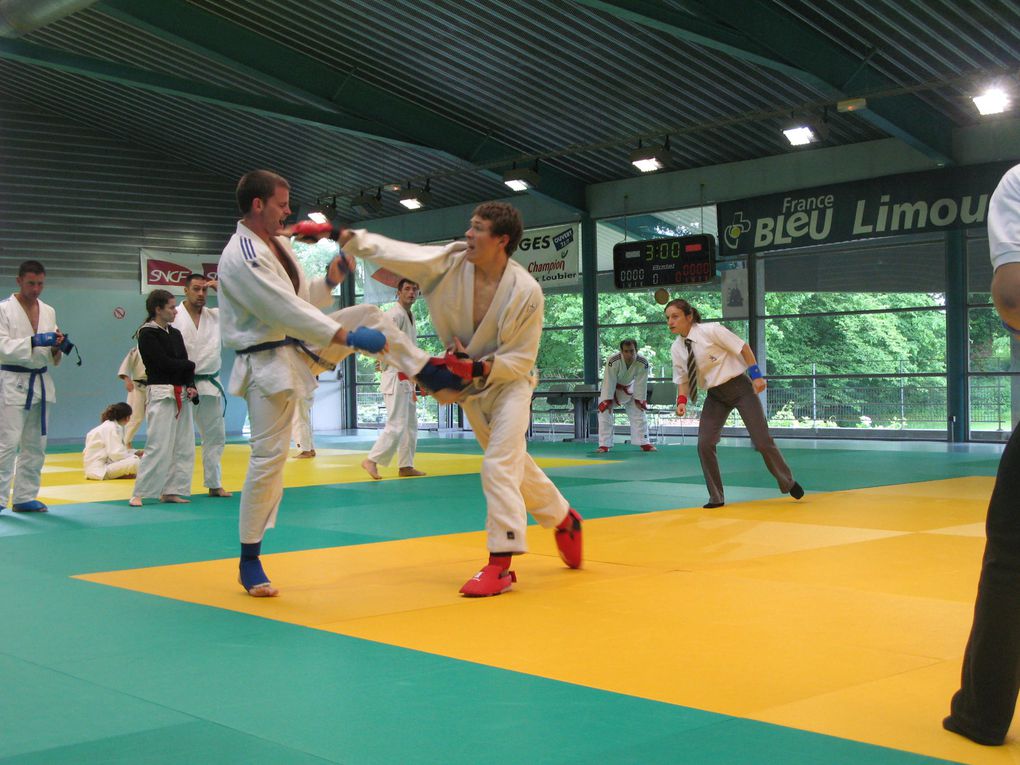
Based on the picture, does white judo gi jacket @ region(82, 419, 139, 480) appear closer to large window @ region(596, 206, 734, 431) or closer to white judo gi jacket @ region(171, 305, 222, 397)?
white judo gi jacket @ region(171, 305, 222, 397)

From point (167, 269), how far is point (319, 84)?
776cm

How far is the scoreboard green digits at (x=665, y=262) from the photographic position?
17891 millimetres

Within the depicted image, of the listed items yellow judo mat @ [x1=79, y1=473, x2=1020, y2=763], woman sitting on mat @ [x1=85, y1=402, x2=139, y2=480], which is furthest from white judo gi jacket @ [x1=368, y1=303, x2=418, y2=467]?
yellow judo mat @ [x1=79, y1=473, x2=1020, y2=763]

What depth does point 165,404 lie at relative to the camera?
8.62 m

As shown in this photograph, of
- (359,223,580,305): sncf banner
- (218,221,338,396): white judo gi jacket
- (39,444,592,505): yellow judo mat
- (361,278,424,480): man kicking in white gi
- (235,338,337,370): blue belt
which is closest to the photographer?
(218,221,338,396): white judo gi jacket

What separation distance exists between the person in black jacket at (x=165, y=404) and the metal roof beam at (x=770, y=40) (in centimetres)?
566

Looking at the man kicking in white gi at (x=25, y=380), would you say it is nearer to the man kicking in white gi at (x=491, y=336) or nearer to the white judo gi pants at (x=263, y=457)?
the white judo gi pants at (x=263, y=457)

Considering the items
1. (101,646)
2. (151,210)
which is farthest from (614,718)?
(151,210)

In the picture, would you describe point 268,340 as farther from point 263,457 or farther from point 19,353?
point 19,353

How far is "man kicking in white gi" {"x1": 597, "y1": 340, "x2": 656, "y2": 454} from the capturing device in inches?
599

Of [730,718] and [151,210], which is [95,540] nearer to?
[730,718]

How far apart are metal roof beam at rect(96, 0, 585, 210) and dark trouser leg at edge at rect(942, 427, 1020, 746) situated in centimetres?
1323

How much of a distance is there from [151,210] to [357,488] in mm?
14697

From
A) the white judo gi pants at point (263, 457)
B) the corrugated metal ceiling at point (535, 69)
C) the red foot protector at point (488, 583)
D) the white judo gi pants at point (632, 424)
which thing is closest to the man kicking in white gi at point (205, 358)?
the white judo gi pants at point (263, 457)
